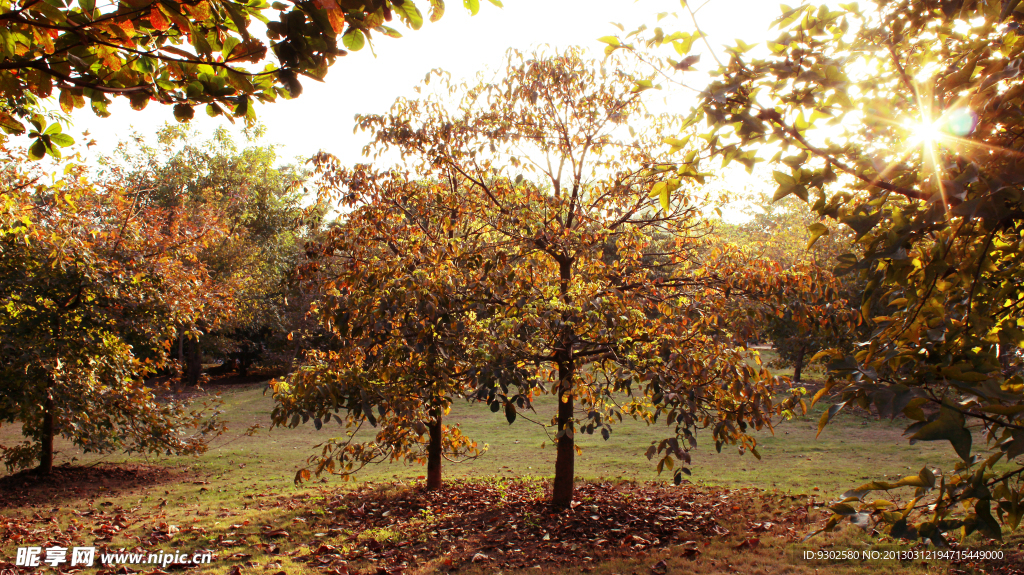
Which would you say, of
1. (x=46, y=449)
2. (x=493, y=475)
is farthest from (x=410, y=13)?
(x=46, y=449)

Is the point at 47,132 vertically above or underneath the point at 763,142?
above

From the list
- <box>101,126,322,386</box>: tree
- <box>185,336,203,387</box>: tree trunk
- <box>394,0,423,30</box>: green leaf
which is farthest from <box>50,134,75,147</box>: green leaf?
<box>185,336,203,387</box>: tree trunk

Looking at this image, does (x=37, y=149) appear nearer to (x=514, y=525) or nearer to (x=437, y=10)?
(x=437, y=10)

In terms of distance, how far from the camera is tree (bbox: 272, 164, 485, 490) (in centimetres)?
522

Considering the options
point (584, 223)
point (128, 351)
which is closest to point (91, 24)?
point (584, 223)

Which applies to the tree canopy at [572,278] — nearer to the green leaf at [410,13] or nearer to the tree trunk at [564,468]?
the tree trunk at [564,468]

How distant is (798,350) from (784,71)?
21064 mm

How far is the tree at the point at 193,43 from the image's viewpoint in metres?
2.22

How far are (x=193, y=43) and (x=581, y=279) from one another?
4441mm

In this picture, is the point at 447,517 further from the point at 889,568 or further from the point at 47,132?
the point at 47,132

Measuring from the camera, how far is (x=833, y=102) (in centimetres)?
196

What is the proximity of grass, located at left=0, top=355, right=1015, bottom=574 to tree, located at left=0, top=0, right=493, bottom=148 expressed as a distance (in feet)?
14.5

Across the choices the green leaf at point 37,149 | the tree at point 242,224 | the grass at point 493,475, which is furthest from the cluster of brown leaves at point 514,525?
the tree at point 242,224

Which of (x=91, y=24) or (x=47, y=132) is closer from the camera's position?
(x=91, y=24)
